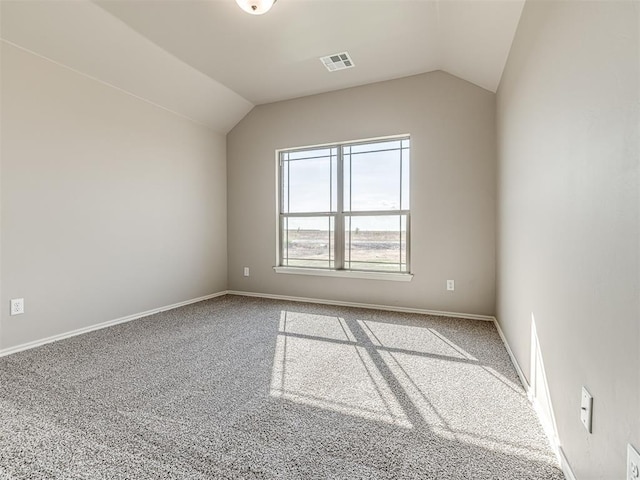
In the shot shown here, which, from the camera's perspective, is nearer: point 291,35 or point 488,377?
point 488,377

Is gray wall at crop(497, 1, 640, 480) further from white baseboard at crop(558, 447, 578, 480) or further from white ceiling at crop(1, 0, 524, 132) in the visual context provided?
white ceiling at crop(1, 0, 524, 132)

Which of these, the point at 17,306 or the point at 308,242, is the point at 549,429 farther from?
the point at 17,306

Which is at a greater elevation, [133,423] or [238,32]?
[238,32]

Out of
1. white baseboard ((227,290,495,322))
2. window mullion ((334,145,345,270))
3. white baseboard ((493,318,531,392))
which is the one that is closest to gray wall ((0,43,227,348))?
white baseboard ((227,290,495,322))

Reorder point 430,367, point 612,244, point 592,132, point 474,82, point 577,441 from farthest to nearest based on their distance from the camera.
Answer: point 474,82 → point 430,367 → point 577,441 → point 592,132 → point 612,244

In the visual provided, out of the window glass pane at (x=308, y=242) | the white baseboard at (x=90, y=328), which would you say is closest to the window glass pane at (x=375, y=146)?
the window glass pane at (x=308, y=242)

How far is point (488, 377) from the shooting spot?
7.11 feet

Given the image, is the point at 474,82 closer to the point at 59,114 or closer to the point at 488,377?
the point at 488,377

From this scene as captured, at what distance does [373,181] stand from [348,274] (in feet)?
3.98

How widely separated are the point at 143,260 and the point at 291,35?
2830 millimetres

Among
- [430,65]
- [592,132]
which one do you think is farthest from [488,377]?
[430,65]

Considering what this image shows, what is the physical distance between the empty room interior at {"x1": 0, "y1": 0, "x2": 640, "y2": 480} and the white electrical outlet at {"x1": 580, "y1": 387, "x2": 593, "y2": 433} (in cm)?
1

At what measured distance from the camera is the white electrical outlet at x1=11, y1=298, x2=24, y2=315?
2607mm

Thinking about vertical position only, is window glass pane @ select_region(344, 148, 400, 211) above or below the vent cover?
below
